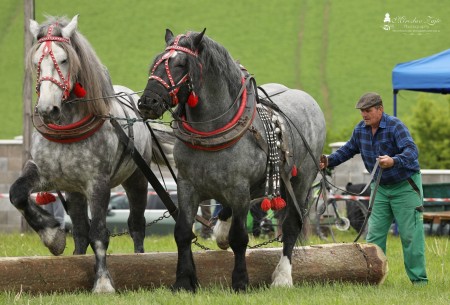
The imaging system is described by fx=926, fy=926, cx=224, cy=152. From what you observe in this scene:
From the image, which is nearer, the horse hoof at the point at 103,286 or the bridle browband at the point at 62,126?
the bridle browband at the point at 62,126

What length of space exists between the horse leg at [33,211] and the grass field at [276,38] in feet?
158

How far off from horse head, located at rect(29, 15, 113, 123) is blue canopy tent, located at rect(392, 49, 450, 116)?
7797 millimetres

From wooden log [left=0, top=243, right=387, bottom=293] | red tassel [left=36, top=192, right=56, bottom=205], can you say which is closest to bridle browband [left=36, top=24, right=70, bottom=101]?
red tassel [left=36, top=192, right=56, bottom=205]

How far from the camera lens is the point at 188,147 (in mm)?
7676

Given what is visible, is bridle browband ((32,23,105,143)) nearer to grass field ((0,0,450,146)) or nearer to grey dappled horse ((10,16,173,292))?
grey dappled horse ((10,16,173,292))

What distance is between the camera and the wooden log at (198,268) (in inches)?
294

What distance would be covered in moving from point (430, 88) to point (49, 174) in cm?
858

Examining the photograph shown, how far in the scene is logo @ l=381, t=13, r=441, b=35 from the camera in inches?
2431

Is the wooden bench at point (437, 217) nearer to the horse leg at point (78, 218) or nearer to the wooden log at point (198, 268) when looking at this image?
the wooden log at point (198, 268)

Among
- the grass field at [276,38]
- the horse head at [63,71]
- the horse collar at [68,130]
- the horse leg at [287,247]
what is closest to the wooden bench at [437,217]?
the horse leg at [287,247]

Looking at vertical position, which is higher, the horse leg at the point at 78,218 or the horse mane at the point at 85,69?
the horse mane at the point at 85,69

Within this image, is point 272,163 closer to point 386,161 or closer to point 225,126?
point 225,126

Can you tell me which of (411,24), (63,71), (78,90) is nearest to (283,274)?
(78,90)

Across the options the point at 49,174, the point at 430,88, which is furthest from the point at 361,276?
the point at 430,88
